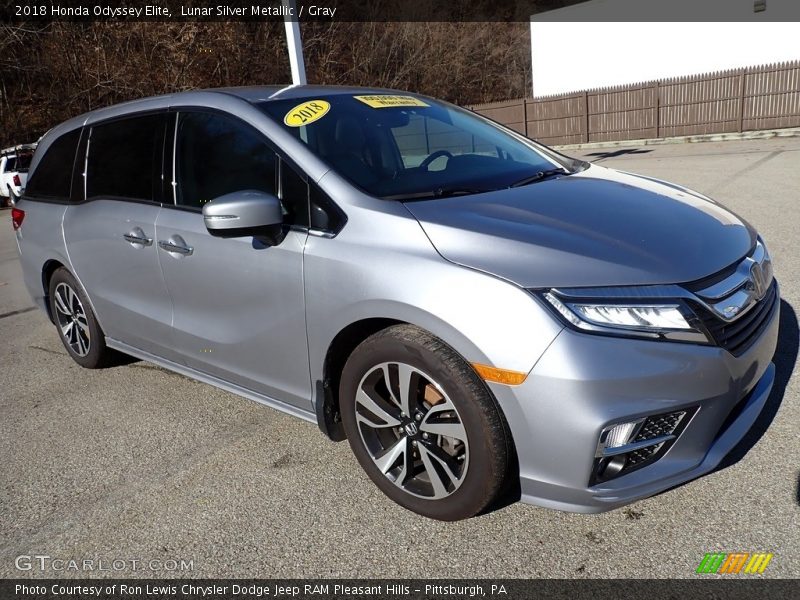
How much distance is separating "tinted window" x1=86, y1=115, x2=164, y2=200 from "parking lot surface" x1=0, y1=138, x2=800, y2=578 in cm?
126

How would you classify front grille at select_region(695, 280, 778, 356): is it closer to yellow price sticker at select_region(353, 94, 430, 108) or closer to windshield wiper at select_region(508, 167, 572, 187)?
windshield wiper at select_region(508, 167, 572, 187)

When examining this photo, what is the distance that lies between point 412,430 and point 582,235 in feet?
3.24

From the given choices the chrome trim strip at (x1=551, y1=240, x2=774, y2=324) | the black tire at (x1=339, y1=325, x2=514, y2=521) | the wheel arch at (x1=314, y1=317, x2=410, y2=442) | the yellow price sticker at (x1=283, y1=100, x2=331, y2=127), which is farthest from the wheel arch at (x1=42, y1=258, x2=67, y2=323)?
the chrome trim strip at (x1=551, y1=240, x2=774, y2=324)

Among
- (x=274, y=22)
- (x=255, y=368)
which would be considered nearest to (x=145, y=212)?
(x=255, y=368)

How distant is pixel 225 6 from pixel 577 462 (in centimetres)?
3143

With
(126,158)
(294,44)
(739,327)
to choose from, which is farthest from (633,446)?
(294,44)

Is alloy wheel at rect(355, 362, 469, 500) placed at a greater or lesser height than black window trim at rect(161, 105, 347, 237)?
lesser

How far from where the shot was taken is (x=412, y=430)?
260 centimetres

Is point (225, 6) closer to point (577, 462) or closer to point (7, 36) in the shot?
point (7, 36)

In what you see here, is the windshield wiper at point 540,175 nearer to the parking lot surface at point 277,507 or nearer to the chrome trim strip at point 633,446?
the chrome trim strip at point 633,446

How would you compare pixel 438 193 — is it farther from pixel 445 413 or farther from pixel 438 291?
pixel 445 413

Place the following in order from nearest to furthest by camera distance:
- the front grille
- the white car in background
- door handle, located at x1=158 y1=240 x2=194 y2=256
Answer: the front grille → door handle, located at x1=158 y1=240 x2=194 y2=256 → the white car in background

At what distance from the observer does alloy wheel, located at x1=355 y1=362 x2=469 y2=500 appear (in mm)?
2475

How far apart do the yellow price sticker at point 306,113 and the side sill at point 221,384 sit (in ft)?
4.27
